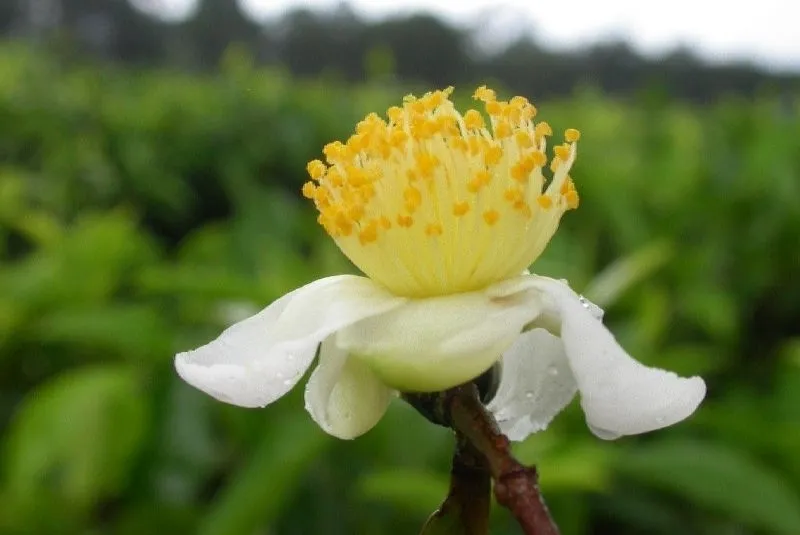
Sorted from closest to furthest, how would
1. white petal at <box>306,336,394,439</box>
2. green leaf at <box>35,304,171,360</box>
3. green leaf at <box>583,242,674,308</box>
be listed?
1. white petal at <box>306,336,394,439</box>
2. green leaf at <box>35,304,171,360</box>
3. green leaf at <box>583,242,674,308</box>

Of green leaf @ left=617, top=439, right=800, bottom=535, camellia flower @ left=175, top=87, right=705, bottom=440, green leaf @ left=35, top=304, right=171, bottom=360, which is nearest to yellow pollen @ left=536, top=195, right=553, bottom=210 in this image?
camellia flower @ left=175, top=87, right=705, bottom=440

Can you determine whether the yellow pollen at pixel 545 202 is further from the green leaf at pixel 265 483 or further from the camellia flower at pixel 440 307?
the green leaf at pixel 265 483

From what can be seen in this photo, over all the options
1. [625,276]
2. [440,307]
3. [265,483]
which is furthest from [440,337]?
[625,276]

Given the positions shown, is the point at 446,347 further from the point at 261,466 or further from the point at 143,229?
the point at 143,229

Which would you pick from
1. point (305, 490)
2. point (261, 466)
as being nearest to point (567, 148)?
point (261, 466)

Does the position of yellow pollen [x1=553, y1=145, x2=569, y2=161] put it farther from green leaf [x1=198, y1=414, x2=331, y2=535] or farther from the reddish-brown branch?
green leaf [x1=198, y1=414, x2=331, y2=535]
